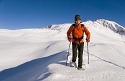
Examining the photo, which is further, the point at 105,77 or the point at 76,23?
the point at 76,23

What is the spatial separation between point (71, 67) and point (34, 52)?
1342 centimetres

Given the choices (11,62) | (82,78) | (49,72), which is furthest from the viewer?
(11,62)

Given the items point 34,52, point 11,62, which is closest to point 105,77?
point 11,62

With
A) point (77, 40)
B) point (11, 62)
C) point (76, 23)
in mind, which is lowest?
point (11, 62)

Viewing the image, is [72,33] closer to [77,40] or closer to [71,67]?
[77,40]

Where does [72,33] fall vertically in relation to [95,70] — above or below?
above

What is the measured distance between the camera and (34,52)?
21562 millimetres

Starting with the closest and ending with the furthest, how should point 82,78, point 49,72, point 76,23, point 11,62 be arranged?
1. point 82,78
2. point 49,72
3. point 76,23
4. point 11,62

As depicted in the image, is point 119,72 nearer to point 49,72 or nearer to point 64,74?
point 64,74

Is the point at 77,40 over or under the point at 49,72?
over

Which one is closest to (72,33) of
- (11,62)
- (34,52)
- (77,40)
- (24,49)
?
(77,40)

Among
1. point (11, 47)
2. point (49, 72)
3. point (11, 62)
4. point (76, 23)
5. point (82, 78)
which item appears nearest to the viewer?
point (82, 78)

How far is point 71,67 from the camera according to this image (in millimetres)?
8484

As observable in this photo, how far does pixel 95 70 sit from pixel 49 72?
165 cm
